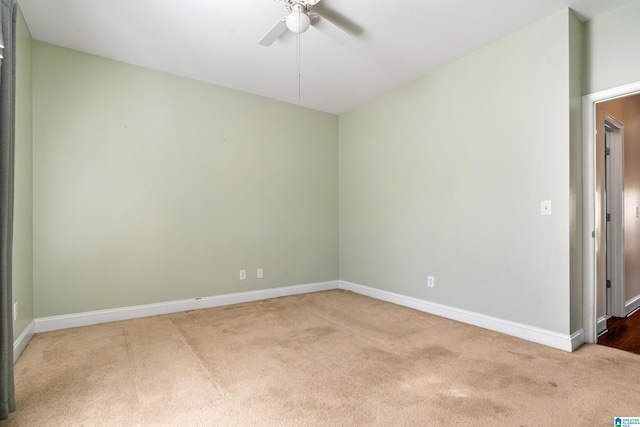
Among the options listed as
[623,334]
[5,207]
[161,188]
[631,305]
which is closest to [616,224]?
[631,305]

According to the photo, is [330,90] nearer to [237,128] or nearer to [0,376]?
[237,128]

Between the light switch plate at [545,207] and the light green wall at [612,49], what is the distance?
943 millimetres

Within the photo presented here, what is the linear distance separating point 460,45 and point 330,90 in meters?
1.54

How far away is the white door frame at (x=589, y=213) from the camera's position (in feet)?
8.79

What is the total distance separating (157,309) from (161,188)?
50.0 inches

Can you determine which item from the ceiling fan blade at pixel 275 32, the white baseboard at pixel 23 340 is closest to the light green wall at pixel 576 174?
the ceiling fan blade at pixel 275 32

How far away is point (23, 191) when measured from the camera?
270 centimetres

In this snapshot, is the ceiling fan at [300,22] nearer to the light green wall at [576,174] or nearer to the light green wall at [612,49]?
the light green wall at [576,174]

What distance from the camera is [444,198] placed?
3475 millimetres

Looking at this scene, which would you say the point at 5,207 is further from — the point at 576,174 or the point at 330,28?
the point at 576,174

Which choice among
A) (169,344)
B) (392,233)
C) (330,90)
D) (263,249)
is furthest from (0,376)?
(330,90)

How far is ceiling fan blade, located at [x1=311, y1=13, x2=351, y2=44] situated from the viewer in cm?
240

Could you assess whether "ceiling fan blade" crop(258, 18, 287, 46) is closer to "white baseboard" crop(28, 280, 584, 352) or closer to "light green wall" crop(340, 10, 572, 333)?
"light green wall" crop(340, 10, 572, 333)

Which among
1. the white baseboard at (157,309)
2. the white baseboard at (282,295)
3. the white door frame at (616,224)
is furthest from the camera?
the white door frame at (616,224)
